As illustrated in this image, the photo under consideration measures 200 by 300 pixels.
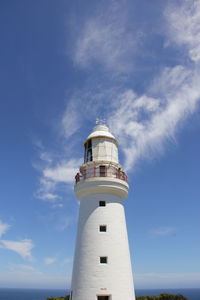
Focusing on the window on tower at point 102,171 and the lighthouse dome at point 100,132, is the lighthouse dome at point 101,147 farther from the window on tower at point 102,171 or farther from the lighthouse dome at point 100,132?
the window on tower at point 102,171

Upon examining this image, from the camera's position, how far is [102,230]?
42.1ft

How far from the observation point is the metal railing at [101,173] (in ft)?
45.6

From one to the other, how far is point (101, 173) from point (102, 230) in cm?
332

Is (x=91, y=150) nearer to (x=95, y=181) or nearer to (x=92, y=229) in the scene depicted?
(x=95, y=181)

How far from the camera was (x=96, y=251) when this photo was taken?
39.7 feet

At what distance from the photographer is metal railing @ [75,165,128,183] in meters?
13.9

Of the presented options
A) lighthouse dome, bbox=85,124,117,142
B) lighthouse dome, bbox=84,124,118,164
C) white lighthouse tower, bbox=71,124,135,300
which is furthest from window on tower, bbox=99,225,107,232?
lighthouse dome, bbox=85,124,117,142

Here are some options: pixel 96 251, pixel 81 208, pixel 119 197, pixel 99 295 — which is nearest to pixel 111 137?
pixel 119 197

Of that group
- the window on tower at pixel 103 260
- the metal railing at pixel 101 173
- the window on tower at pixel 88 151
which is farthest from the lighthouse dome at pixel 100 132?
the window on tower at pixel 103 260

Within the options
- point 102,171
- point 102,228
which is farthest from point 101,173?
point 102,228

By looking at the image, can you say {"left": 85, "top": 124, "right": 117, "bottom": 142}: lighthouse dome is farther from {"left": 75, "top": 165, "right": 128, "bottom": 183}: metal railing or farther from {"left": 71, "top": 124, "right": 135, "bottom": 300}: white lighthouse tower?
{"left": 75, "top": 165, "right": 128, "bottom": 183}: metal railing

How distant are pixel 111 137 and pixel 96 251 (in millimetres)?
7241

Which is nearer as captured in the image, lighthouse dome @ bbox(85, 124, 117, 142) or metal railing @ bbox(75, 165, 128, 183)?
metal railing @ bbox(75, 165, 128, 183)

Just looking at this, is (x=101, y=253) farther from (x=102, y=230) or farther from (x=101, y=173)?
(x=101, y=173)
